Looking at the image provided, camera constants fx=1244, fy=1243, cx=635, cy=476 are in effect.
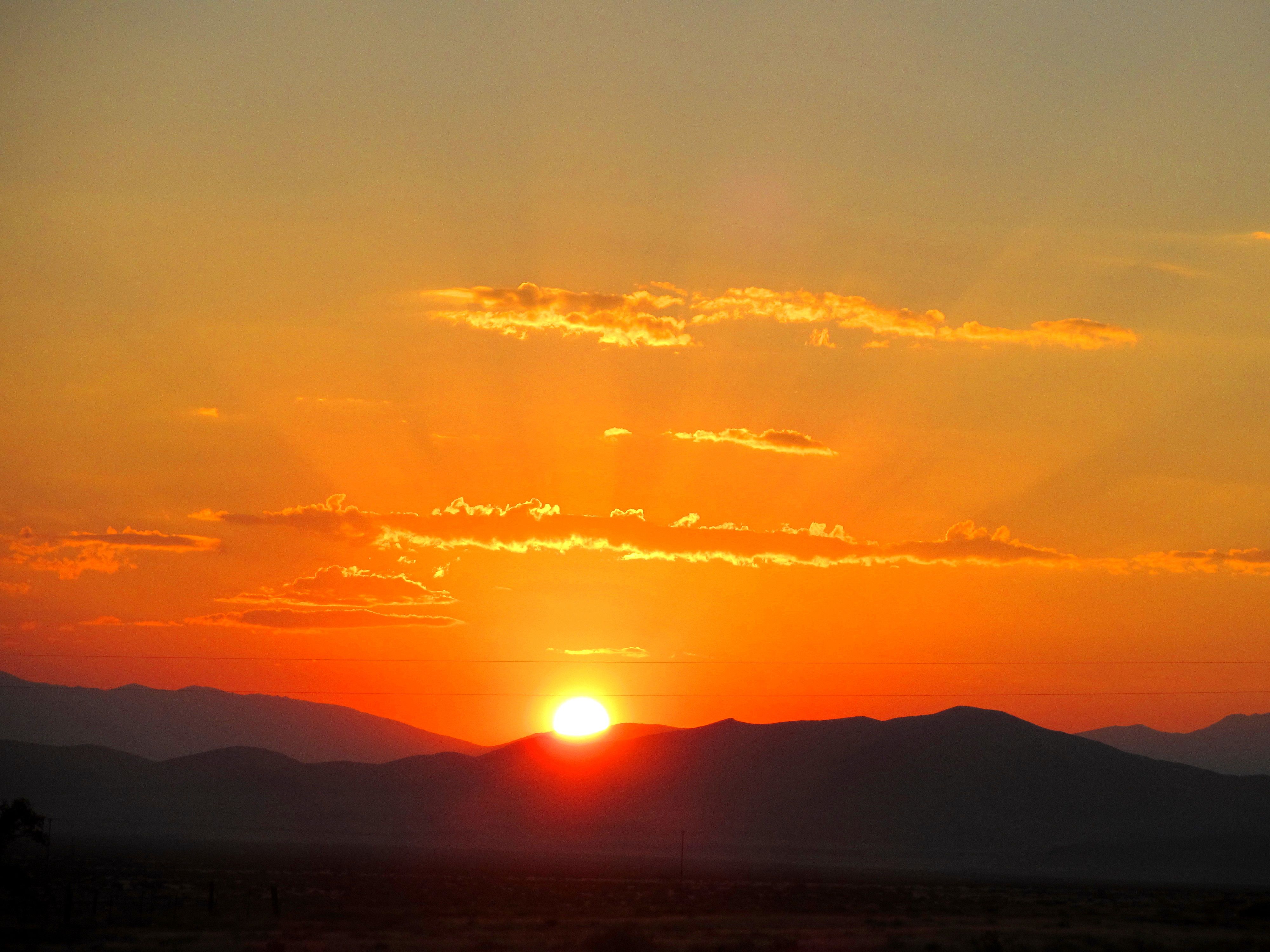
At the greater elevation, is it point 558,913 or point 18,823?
point 18,823

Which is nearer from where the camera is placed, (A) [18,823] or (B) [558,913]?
(A) [18,823]

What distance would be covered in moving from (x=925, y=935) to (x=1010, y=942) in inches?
142

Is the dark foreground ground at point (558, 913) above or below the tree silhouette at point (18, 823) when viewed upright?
below

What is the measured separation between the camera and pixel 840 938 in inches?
1822

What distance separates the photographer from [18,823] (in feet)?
177

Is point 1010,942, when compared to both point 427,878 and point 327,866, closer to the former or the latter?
point 427,878

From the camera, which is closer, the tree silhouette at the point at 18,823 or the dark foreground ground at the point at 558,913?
the dark foreground ground at the point at 558,913

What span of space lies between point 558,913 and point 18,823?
2393 centimetres

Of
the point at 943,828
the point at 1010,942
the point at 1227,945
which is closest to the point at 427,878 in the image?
the point at 1010,942

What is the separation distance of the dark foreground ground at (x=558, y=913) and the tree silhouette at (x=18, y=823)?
1612 mm

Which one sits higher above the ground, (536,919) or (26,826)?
(26,826)

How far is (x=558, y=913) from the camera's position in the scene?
56.8 meters

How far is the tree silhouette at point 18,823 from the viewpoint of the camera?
5319cm

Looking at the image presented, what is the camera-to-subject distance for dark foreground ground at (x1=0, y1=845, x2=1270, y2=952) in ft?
142
